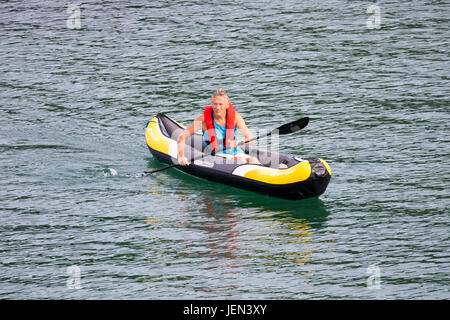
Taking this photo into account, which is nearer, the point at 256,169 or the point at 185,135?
the point at 256,169

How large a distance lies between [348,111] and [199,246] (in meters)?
5.59

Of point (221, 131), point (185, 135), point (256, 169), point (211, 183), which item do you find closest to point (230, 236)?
point (256, 169)

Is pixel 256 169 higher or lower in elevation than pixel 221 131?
lower

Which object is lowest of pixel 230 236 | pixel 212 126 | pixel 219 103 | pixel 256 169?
pixel 230 236

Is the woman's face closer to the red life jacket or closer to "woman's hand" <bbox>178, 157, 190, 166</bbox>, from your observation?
the red life jacket

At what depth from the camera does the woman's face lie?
1003 centimetres

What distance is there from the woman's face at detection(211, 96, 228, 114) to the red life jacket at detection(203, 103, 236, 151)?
0.51 ft

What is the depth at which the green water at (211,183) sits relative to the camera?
317 inches

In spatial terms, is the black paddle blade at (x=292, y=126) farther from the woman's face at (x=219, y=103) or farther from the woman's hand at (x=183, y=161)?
the woman's hand at (x=183, y=161)

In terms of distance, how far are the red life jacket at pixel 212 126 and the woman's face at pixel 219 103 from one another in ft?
0.51

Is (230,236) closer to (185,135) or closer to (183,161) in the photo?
(183,161)

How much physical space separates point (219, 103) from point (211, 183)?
1227 mm

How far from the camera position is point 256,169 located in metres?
10.1

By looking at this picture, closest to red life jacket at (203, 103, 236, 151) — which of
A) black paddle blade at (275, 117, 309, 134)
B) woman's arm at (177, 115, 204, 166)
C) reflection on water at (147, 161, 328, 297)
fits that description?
woman's arm at (177, 115, 204, 166)
